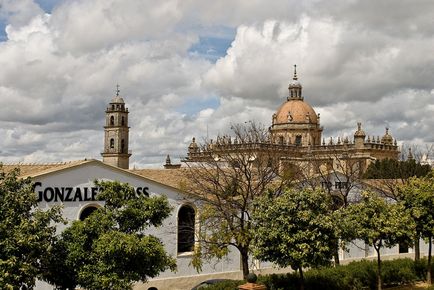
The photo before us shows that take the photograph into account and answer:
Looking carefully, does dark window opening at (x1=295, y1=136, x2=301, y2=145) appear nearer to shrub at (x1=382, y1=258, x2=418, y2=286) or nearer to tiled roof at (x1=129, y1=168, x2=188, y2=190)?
tiled roof at (x1=129, y1=168, x2=188, y2=190)

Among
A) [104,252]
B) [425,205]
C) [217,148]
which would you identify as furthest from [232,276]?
[104,252]

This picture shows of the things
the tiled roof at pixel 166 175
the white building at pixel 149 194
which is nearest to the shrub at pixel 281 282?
the white building at pixel 149 194

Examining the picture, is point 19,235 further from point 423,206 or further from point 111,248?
point 423,206

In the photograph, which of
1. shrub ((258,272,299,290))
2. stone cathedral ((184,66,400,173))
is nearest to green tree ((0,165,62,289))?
shrub ((258,272,299,290))

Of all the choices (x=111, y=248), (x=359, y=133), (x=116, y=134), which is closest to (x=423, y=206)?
(x=111, y=248)

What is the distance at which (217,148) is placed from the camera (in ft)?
107

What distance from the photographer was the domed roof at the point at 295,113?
9850cm

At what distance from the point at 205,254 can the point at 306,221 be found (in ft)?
29.8

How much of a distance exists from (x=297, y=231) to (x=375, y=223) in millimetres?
4270

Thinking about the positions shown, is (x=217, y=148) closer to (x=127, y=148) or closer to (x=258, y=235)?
(x=258, y=235)

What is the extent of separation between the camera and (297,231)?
2030 cm

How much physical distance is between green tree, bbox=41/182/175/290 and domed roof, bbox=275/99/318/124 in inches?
3194

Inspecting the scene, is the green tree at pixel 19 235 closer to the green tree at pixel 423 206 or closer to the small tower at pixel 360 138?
the green tree at pixel 423 206

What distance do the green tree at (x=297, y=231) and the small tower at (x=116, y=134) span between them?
80.8 metres
